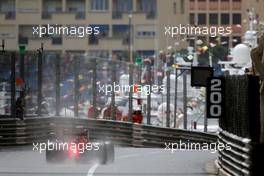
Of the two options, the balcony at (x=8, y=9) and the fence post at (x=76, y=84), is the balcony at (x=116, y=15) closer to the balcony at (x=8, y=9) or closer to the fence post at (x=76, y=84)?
the balcony at (x=8, y=9)

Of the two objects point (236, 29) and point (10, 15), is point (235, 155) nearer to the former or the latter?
point (10, 15)

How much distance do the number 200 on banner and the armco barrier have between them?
546 inches

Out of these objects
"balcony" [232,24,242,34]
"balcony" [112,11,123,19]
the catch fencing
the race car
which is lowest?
the race car

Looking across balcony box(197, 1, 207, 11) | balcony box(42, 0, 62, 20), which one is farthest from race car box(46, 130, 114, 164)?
balcony box(197, 1, 207, 11)

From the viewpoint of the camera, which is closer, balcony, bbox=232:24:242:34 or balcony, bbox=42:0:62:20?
balcony, bbox=42:0:62:20

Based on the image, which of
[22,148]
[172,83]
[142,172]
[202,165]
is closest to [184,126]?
[172,83]

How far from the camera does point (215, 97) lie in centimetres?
1560

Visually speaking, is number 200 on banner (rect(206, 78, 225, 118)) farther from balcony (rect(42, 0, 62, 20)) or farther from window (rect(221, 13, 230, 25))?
window (rect(221, 13, 230, 25))

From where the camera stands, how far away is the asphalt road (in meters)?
19.7

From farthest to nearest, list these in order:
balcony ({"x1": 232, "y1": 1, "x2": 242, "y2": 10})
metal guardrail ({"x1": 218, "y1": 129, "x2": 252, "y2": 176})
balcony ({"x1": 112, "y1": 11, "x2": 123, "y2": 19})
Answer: balcony ({"x1": 232, "y1": 1, "x2": 242, "y2": 10}) → balcony ({"x1": 112, "y1": 11, "x2": 123, "y2": 19}) → metal guardrail ({"x1": 218, "y1": 129, "x2": 252, "y2": 176})

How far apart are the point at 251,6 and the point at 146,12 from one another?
7.50 m

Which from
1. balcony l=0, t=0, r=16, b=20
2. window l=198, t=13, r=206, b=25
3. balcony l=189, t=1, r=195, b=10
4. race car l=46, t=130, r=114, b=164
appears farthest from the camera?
balcony l=189, t=1, r=195, b=10

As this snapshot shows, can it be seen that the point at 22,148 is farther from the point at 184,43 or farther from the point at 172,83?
the point at 184,43

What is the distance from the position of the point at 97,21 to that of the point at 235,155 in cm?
2738
